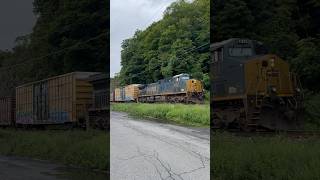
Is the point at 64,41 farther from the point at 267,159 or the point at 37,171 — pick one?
the point at 267,159

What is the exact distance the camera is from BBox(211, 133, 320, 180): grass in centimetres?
635

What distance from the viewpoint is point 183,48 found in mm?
5285

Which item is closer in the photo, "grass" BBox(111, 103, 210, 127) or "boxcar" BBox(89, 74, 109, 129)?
"grass" BBox(111, 103, 210, 127)

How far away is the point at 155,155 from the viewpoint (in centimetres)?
494

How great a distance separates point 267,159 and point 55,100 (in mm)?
3077

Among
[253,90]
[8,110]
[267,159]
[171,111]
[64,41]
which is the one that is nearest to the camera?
[171,111]

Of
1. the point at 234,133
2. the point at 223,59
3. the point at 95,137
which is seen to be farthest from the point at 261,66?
the point at 95,137

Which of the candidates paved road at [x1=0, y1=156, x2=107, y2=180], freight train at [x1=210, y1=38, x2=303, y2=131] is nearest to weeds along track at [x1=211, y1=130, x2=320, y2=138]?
freight train at [x1=210, y1=38, x2=303, y2=131]

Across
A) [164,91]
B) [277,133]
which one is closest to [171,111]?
[164,91]

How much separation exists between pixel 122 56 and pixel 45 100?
2.26 metres

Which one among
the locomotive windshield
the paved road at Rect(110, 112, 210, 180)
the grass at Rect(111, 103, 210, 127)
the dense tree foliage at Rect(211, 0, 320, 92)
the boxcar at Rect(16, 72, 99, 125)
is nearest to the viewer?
the paved road at Rect(110, 112, 210, 180)

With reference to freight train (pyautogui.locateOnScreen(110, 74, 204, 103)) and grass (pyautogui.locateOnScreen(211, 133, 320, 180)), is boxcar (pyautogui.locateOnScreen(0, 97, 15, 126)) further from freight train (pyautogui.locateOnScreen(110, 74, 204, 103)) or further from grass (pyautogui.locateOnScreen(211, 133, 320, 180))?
grass (pyautogui.locateOnScreen(211, 133, 320, 180))

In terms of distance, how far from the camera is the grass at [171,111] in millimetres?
5258

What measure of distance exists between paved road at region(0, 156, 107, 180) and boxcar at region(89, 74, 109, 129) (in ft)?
2.14
